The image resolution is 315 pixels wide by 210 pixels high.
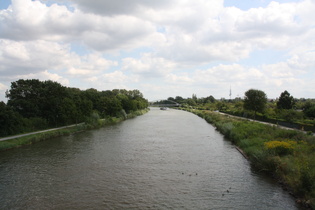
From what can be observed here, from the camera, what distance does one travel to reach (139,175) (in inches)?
628

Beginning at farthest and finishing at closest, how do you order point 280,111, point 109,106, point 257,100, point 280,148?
point 109,106 < point 257,100 < point 280,111 < point 280,148

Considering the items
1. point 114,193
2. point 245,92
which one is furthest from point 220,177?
point 245,92

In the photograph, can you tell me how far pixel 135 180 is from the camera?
1503cm

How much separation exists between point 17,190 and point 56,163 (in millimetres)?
5528

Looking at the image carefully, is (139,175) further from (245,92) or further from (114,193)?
(245,92)

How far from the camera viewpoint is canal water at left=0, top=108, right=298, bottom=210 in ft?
39.1

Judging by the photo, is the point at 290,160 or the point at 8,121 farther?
the point at 8,121

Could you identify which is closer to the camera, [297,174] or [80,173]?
[297,174]

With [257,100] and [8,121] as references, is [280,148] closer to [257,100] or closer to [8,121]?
[8,121]

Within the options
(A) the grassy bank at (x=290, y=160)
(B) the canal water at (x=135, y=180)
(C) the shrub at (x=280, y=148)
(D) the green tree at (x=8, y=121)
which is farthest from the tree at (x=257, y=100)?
(D) the green tree at (x=8, y=121)

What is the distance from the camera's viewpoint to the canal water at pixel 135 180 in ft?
39.1

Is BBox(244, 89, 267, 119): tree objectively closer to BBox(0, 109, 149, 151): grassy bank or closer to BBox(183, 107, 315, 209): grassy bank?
BBox(183, 107, 315, 209): grassy bank

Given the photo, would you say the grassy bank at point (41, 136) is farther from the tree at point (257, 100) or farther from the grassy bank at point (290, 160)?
the tree at point (257, 100)

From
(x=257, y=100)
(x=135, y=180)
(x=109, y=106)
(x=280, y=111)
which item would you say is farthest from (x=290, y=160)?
(x=109, y=106)
